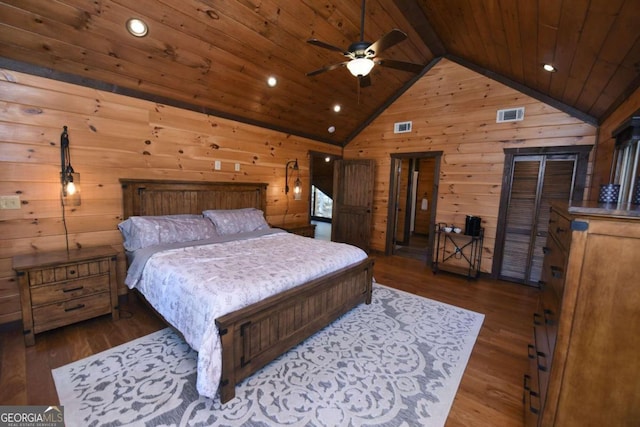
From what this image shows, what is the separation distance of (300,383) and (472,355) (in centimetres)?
158

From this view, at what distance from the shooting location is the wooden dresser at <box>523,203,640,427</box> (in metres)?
1.06

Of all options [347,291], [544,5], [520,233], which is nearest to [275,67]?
[544,5]

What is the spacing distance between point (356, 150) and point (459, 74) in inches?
91.1

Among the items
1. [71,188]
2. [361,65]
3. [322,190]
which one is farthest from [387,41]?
[322,190]

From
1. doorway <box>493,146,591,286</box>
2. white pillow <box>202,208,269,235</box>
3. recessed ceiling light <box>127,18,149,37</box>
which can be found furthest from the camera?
doorway <box>493,146,591,286</box>

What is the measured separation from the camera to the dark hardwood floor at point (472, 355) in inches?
71.7

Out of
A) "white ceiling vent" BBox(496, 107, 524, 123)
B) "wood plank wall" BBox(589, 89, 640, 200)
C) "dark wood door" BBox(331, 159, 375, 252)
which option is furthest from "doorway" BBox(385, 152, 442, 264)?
"wood plank wall" BBox(589, 89, 640, 200)

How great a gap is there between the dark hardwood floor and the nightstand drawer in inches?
14.5

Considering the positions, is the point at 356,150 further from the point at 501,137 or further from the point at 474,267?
the point at 474,267

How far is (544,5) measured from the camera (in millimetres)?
2064

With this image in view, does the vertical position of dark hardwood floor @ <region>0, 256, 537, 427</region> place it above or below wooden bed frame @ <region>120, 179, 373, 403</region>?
below

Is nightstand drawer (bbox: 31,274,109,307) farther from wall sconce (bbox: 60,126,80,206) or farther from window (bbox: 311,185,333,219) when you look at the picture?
window (bbox: 311,185,333,219)

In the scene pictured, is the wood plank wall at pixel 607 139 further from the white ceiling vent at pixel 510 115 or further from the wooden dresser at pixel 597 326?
the wooden dresser at pixel 597 326

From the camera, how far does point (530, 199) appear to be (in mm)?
4109
